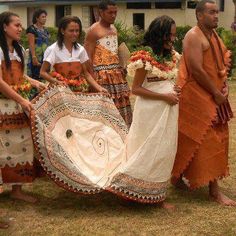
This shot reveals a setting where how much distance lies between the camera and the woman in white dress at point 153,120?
4656mm

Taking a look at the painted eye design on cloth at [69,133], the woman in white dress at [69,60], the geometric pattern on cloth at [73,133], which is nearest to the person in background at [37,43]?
the woman in white dress at [69,60]

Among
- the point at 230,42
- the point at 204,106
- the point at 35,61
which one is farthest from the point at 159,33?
the point at 230,42

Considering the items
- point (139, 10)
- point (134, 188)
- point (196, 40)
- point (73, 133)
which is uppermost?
point (139, 10)

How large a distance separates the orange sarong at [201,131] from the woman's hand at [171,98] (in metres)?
0.32

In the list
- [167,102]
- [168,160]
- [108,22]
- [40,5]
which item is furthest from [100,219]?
[40,5]

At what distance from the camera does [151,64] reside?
466 centimetres

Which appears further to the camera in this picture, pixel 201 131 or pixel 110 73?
Answer: pixel 110 73

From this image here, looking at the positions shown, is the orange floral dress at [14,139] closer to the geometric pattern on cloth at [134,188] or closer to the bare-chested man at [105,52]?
the geometric pattern on cloth at [134,188]

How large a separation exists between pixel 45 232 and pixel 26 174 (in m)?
0.81

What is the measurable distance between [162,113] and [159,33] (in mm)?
676

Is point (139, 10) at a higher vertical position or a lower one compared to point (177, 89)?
higher

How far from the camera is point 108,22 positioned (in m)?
6.03

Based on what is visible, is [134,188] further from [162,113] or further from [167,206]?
[162,113]

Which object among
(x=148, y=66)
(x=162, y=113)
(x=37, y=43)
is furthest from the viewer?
(x=37, y=43)
